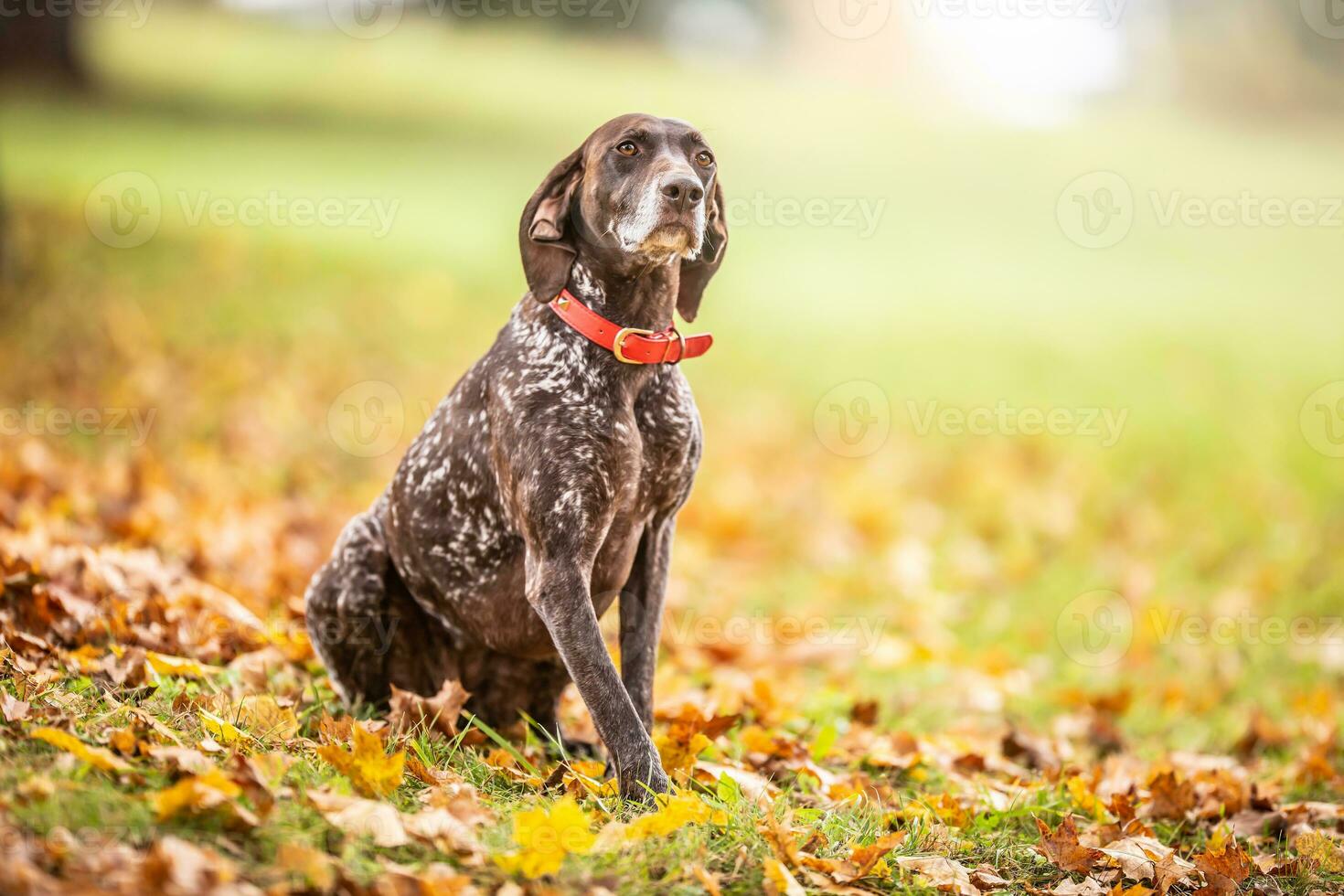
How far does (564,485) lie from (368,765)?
1.01 m

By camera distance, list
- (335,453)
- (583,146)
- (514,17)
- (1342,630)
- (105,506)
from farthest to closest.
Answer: (514,17) → (335,453) → (1342,630) → (105,506) → (583,146)

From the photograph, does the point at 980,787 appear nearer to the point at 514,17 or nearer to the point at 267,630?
the point at 267,630

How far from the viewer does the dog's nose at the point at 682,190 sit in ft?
11.6

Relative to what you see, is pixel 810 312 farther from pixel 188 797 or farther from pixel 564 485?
pixel 188 797

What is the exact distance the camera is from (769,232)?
15.5 meters

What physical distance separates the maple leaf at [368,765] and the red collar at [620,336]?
55.2 inches

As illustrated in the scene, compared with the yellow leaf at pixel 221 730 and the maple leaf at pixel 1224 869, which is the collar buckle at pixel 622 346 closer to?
the yellow leaf at pixel 221 730

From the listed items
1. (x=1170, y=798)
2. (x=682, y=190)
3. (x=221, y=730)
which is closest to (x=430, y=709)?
(x=221, y=730)

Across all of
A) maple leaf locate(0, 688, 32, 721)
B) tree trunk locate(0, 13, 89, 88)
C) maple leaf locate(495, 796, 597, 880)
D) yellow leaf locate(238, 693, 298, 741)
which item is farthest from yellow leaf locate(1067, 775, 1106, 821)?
tree trunk locate(0, 13, 89, 88)

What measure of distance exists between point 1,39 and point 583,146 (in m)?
14.3

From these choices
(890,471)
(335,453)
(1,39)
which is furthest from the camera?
(1,39)

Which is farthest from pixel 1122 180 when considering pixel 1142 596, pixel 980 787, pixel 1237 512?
pixel 980 787

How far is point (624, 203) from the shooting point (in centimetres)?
367

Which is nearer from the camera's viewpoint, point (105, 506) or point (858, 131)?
point (105, 506)
